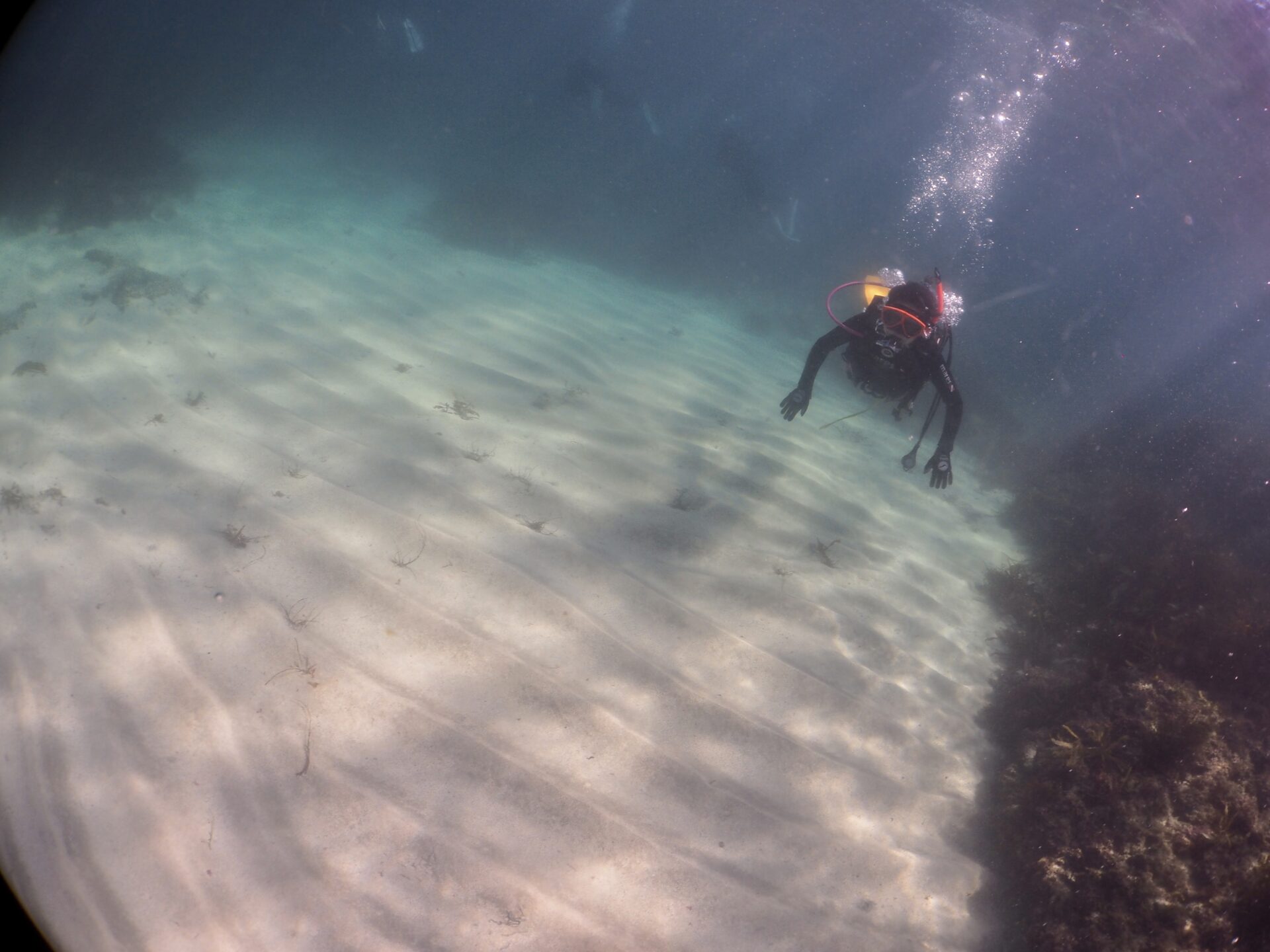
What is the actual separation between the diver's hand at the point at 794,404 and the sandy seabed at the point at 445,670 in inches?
39.2

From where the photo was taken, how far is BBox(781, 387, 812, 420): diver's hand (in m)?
5.31

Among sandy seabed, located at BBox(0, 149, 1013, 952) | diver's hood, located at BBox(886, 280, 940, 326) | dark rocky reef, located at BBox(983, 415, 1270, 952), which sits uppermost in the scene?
diver's hood, located at BBox(886, 280, 940, 326)

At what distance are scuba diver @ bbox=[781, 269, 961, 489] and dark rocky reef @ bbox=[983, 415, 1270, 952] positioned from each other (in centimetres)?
171

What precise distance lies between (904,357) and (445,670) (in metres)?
4.59

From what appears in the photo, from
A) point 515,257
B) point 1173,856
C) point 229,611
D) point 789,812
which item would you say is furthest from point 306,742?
point 515,257

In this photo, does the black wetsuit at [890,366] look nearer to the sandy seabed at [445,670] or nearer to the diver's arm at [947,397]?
the diver's arm at [947,397]

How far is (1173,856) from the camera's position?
300 centimetres

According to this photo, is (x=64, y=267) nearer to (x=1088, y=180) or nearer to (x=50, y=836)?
(x=50, y=836)

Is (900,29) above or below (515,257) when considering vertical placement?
above

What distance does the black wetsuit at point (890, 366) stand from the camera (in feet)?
16.8

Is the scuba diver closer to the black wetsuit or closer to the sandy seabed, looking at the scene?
the black wetsuit

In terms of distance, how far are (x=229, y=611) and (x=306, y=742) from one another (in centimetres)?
102

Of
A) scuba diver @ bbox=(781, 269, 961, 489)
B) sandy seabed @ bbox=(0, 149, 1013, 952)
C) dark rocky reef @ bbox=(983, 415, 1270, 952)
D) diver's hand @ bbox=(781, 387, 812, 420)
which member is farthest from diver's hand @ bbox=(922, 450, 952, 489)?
dark rocky reef @ bbox=(983, 415, 1270, 952)

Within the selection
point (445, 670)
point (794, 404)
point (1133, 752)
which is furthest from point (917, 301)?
point (445, 670)
